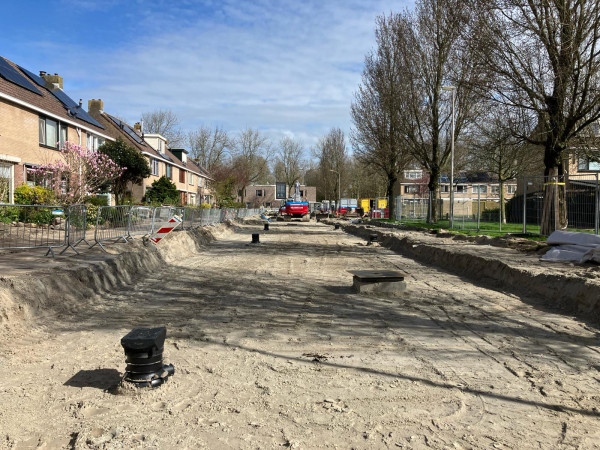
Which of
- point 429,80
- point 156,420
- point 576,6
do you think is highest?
point 429,80

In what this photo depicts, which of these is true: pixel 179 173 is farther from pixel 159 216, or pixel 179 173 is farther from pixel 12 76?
pixel 159 216

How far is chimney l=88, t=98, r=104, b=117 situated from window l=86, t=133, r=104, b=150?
9.36 metres

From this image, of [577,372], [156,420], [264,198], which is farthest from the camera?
[264,198]

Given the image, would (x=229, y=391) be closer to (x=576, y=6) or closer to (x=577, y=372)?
(x=577, y=372)

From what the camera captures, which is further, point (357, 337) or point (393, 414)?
point (357, 337)

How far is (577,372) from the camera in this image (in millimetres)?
4336

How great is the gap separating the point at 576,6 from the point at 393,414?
45.3ft

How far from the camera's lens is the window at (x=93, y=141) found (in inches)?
1106

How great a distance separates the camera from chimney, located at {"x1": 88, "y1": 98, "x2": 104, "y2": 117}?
38406mm

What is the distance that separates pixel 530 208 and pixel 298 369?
17.3 metres

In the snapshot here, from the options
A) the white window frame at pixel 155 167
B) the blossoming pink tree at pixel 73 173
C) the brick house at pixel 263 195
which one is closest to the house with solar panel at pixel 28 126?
the blossoming pink tree at pixel 73 173

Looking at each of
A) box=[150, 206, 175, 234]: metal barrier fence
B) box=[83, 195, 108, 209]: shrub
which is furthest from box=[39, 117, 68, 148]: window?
box=[150, 206, 175, 234]: metal barrier fence

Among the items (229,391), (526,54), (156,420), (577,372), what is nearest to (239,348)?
(229,391)

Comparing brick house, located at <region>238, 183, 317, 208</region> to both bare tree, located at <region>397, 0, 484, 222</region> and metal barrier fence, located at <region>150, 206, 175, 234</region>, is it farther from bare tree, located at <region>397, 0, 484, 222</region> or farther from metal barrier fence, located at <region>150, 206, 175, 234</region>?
metal barrier fence, located at <region>150, 206, 175, 234</region>
